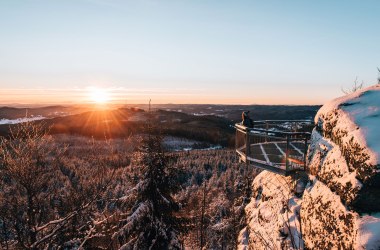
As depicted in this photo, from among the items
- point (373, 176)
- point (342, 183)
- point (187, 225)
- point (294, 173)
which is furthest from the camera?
point (187, 225)

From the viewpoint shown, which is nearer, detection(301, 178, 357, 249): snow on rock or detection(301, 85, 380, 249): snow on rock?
detection(301, 85, 380, 249): snow on rock

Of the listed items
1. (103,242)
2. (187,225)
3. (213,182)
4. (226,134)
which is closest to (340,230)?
(187,225)

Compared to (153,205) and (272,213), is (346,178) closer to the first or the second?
(272,213)

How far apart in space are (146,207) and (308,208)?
333 inches

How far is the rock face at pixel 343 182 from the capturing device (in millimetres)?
5641

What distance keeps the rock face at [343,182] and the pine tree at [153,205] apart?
22.0ft

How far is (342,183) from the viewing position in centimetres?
651

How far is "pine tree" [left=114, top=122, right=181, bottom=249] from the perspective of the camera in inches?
565

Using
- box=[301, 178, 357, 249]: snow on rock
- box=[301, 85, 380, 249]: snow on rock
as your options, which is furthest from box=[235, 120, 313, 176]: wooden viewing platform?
box=[301, 178, 357, 249]: snow on rock

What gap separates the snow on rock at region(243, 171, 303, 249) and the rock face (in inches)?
2.5

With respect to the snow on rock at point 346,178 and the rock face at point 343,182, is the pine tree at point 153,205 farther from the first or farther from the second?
the snow on rock at point 346,178

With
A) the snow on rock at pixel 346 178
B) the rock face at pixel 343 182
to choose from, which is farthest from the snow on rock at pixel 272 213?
the snow on rock at pixel 346 178

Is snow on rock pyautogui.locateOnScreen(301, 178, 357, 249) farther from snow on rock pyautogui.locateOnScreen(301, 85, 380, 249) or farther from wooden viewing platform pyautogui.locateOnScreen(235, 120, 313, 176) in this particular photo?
wooden viewing platform pyautogui.locateOnScreen(235, 120, 313, 176)

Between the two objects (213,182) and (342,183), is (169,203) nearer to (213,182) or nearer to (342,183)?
(342,183)
